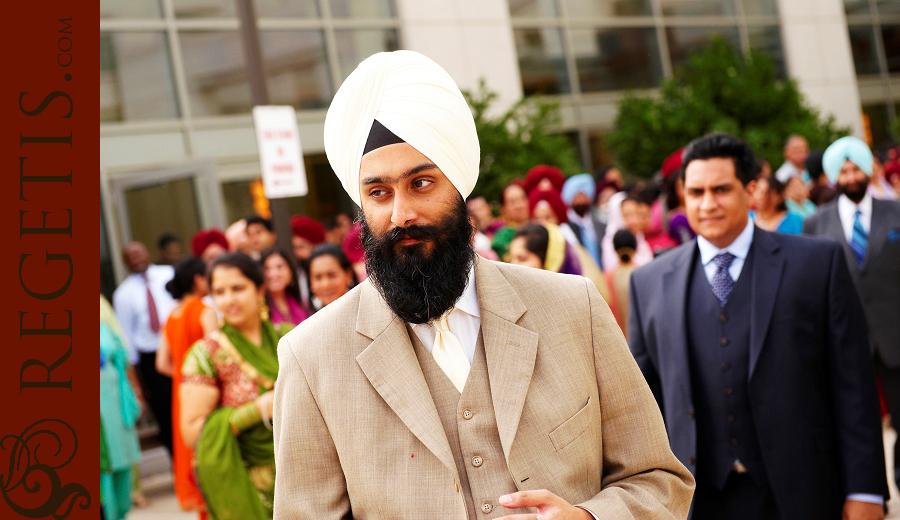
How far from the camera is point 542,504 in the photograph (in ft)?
6.13

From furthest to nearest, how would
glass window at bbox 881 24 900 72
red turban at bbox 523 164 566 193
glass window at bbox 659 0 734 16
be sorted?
1. glass window at bbox 881 24 900 72
2. glass window at bbox 659 0 734 16
3. red turban at bbox 523 164 566 193

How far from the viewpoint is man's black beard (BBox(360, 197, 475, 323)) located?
2062mm

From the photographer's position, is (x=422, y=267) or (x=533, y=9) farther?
(x=533, y=9)

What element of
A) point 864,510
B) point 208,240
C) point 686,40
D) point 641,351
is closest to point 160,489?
point 208,240

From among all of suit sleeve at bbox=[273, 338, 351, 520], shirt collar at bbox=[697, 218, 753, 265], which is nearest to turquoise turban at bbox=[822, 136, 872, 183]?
shirt collar at bbox=[697, 218, 753, 265]

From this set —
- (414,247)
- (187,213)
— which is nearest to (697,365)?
(414,247)

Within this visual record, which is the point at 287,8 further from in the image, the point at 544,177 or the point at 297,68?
the point at 544,177

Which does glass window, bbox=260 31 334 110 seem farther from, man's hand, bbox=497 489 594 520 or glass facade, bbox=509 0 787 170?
man's hand, bbox=497 489 594 520

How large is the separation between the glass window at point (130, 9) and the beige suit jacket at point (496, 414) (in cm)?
1177

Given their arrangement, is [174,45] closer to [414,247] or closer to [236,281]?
[236,281]

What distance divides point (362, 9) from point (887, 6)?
1471 centimetres

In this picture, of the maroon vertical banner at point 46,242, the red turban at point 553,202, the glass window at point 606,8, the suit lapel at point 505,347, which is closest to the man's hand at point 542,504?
the suit lapel at point 505,347

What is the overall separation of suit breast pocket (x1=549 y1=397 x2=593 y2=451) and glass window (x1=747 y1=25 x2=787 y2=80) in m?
19.4

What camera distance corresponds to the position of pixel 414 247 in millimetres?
2064
